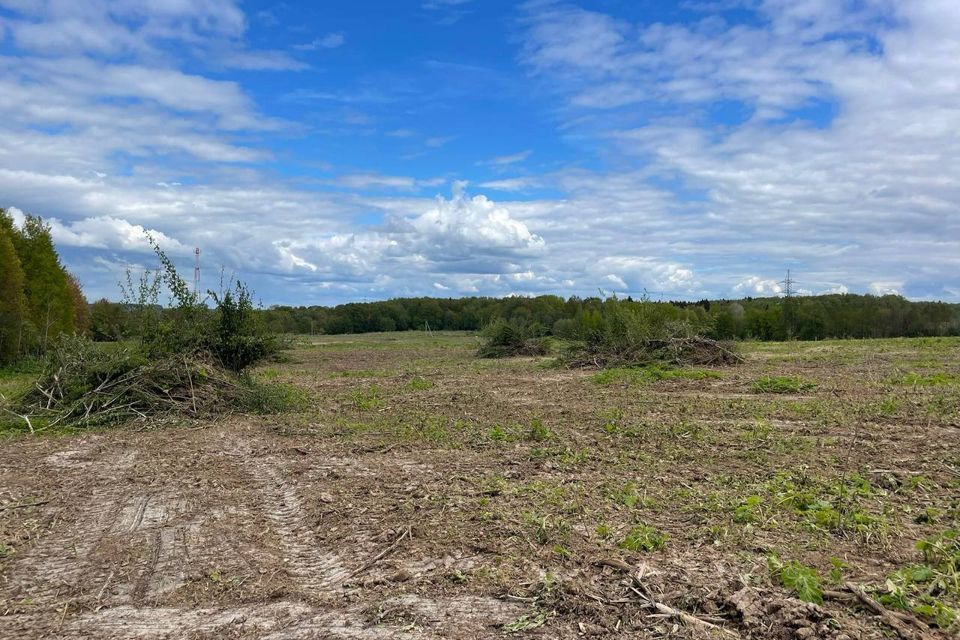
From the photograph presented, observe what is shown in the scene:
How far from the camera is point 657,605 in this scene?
145 inches

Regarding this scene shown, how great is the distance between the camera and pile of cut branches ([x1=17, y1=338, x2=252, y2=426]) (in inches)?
440

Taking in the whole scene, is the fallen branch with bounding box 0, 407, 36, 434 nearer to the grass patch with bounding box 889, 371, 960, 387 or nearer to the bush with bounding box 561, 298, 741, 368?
the bush with bounding box 561, 298, 741, 368

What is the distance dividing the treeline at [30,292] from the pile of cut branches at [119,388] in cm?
1100

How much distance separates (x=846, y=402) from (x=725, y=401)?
1794mm

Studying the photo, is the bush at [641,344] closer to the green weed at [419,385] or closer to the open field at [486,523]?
the green weed at [419,385]

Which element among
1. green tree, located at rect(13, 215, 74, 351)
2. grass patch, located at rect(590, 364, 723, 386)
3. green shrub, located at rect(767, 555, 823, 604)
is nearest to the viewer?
green shrub, located at rect(767, 555, 823, 604)

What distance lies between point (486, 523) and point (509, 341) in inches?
851

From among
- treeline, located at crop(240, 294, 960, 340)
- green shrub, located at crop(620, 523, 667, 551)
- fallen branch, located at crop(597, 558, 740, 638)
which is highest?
treeline, located at crop(240, 294, 960, 340)

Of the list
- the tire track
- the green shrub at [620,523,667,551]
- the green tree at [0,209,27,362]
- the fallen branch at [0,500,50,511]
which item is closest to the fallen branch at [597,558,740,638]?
the green shrub at [620,523,667,551]

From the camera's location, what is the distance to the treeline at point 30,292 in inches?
874

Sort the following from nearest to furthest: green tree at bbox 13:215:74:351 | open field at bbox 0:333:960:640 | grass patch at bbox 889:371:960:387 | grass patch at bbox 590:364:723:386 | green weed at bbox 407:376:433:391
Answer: open field at bbox 0:333:960:640
grass patch at bbox 889:371:960:387
green weed at bbox 407:376:433:391
grass patch at bbox 590:364:723:386
green tree at bbox 13:215:74:351

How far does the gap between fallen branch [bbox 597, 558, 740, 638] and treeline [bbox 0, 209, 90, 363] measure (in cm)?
2207

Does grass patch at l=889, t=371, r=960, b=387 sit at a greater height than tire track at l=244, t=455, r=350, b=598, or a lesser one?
greater

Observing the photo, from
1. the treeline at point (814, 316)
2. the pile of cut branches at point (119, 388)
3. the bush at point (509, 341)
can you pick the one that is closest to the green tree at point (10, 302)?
the pile of cut branches at point (119, 388)
